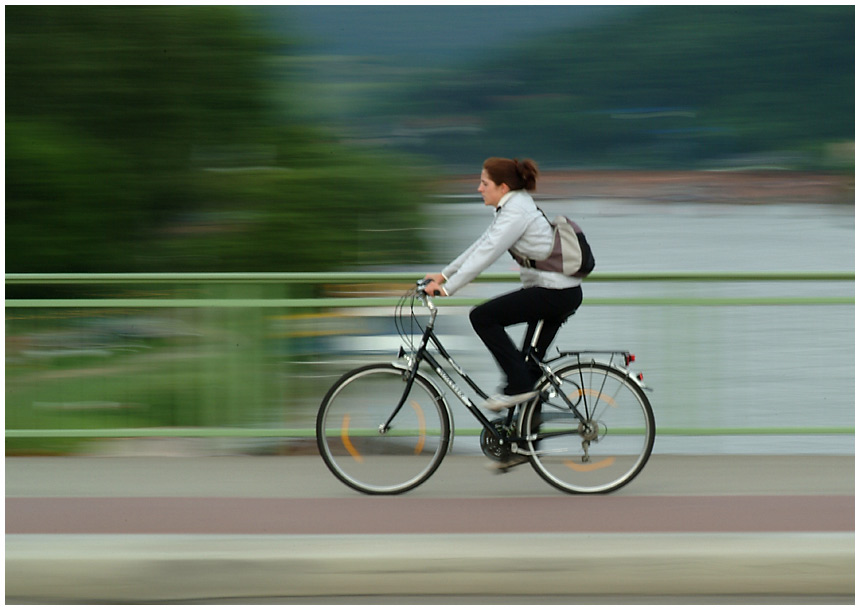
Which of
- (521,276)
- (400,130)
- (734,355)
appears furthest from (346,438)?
(400,130)

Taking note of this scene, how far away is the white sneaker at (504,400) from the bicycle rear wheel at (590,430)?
69 millimetres

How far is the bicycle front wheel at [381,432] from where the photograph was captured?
16.8ft

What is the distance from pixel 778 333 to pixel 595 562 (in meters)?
2.36

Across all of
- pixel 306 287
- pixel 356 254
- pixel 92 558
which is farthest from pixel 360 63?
pixel 92 558

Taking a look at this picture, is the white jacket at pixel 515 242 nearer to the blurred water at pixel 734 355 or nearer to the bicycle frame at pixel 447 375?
the bicycle frame at pixel 447 375

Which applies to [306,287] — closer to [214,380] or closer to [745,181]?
[214,380]

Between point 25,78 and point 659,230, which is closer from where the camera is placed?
point 25,78

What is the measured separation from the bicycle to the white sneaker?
61 mm

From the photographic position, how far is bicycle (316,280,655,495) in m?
5.11

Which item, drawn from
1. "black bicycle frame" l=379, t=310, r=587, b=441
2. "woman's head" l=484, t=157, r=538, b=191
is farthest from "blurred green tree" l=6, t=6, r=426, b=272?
"woman's head" l=484, t=157, r=538, b=191

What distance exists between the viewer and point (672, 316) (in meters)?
5.93

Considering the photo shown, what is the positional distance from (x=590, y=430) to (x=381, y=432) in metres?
0.96

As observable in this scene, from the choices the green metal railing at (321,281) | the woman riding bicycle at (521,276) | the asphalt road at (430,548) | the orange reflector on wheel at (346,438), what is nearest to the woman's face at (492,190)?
the woman riding bicycle at (521,276)

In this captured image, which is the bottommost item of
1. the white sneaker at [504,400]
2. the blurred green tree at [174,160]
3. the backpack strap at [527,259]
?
the white sneaker at [504,400]
